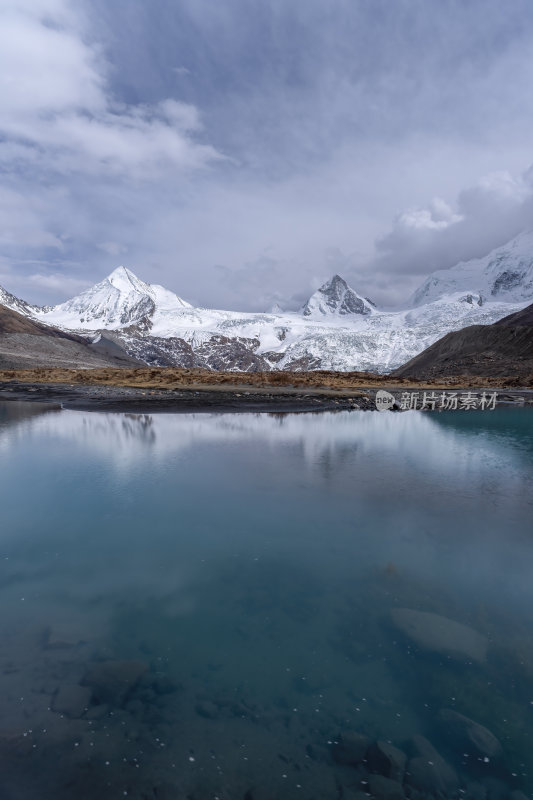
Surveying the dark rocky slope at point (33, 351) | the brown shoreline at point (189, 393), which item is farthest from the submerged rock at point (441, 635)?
the dark rocky slope at point (33, 351)

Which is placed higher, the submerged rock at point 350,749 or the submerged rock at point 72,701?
the submerged rock at point 72,701

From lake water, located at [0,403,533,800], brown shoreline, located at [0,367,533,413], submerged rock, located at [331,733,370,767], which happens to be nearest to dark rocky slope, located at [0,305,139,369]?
brown shoreline, located at [0,367,533,413]

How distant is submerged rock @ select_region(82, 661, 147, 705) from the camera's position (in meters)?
5.84

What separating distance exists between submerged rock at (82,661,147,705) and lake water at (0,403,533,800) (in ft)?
0.08

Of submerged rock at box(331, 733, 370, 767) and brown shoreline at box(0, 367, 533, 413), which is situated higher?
brown shoreline at box(0, 367, 533, 413)

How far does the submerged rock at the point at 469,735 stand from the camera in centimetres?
523

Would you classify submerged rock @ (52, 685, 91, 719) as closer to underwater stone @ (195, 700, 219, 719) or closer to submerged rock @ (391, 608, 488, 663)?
underwater stone @ (195, 700, 219, 719)

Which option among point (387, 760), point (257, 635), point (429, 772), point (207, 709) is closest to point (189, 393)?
point (257, 635)

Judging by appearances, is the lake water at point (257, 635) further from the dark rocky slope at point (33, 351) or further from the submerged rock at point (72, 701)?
the dark rocky slope at point (33, 351)

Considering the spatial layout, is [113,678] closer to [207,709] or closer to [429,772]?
[207,709]

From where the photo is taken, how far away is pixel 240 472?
1745cm

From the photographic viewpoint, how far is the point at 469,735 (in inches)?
212

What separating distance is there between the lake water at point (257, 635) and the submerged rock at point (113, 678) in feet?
0.08

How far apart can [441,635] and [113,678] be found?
5076 millimetres
